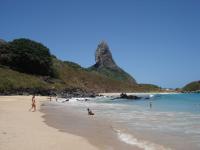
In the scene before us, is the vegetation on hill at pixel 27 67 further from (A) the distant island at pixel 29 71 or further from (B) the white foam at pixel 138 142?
(B) the white foam at pixel 138 142

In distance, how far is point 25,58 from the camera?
10856 cm

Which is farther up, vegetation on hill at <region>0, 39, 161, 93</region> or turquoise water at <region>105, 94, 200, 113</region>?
vegetation on hill at <region>0, 39, 161, 93</region>

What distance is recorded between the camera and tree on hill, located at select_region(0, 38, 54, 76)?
10800 centimetres

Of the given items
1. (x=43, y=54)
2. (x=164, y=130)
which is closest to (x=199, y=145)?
(x=164, y=130)

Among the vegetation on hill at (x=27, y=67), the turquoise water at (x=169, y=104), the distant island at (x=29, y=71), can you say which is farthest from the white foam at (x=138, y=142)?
the vegetation on hill at (x=27, y=67)

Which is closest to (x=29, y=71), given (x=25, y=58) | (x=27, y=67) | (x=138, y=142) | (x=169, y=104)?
(x=27, y=67)

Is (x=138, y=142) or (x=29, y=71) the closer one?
(x=138, y=142)

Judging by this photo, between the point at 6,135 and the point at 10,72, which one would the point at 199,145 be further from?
the point at 10,72

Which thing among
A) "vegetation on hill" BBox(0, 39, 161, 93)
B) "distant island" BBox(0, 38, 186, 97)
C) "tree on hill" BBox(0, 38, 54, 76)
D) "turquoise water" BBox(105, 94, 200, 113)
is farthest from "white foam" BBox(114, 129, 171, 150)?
"tree on hill" BBox(0, 38, 54, 76)

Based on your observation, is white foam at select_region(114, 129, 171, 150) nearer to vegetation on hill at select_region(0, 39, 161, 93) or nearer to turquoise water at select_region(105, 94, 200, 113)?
turquoise water at select_region(105, 94, 200, 113)

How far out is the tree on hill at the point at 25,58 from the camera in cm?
10800

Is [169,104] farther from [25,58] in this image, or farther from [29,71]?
[29,71]

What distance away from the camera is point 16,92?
263 feet

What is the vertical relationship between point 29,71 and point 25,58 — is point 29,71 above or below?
below
